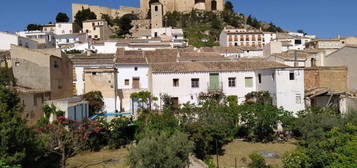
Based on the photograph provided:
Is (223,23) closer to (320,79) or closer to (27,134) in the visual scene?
(320,79)

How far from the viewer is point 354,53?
25000 millimetres

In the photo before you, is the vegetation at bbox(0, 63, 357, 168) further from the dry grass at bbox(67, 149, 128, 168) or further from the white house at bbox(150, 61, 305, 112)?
the white house at bbox(150, 61, 305, 112)

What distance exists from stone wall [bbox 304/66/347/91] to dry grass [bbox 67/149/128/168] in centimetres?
1612

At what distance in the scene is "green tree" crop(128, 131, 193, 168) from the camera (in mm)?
11148

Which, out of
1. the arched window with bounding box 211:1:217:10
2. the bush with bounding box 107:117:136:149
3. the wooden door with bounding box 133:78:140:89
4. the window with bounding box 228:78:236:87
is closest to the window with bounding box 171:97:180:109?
the wooden door with bounding box 133:78:140:89

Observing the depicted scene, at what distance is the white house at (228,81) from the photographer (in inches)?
872

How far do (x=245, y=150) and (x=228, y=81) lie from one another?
8.32 m

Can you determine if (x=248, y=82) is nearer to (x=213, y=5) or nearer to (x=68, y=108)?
(x=68, y=108)

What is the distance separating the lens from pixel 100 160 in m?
15.3

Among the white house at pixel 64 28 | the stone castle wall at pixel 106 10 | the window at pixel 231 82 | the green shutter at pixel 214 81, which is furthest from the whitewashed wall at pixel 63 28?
the window at pixel 231 82

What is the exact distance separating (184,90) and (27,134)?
528 inches

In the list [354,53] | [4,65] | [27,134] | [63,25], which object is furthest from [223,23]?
[27,134]

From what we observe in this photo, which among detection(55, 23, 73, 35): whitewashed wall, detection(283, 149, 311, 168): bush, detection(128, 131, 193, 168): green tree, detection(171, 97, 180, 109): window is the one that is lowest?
detection(283, 149, 311, 168): bush

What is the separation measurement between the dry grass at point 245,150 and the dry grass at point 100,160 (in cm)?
485
